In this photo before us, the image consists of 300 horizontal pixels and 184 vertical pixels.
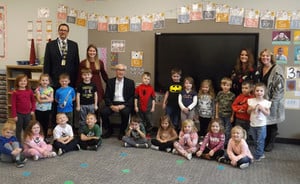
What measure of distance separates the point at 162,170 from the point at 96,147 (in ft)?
3.29

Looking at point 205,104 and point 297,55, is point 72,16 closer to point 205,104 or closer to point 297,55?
point 205,104

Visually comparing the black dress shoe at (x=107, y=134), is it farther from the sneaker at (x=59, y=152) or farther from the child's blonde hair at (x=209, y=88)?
the child's blonde hair at (x=209, y=88)

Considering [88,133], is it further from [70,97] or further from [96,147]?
[70,97]

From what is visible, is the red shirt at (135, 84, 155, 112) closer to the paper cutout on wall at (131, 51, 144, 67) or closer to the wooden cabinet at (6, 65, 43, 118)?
the paper cutout on wall at (131, 51, 144, 67)

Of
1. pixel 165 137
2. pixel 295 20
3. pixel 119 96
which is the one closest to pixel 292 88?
pixel 295 20

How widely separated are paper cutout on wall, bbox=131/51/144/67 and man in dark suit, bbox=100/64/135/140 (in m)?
A: 0.31

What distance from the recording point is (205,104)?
13.7 ft

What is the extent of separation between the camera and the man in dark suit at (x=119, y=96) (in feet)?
14.7

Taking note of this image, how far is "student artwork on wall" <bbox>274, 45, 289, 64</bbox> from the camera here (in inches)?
168

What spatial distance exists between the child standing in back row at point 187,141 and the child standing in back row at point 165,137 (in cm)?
13

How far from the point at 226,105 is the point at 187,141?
0.70 m

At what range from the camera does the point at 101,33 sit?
4.96m

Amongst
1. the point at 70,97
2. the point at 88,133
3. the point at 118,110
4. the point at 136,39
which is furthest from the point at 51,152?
the point at 136,39

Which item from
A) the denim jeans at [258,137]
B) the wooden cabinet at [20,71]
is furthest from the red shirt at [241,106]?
the wooden cabinet at [20,71]
